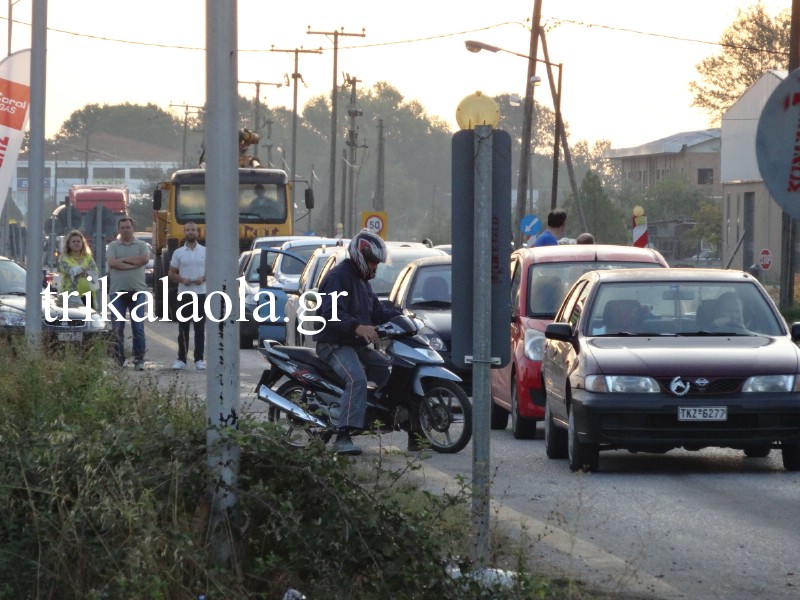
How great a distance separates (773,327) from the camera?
13016 mm

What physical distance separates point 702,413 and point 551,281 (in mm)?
4049

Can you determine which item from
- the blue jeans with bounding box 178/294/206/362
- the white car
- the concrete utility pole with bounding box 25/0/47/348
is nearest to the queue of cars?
the blue jeans with bounding box 178/294/206/362

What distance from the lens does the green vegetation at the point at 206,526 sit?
19.4ft

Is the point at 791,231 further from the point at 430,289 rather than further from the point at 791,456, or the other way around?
the point at 791,456

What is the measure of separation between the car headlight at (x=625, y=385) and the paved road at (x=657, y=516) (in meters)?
0.62

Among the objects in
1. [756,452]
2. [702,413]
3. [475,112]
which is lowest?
[756,452]

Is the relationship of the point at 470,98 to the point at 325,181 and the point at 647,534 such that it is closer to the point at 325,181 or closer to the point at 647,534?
the point at 647,534

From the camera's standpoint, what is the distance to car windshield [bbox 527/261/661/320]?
15531 mm

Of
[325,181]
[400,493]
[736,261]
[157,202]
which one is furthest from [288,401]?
[325,181]

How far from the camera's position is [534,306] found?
15.5 metres

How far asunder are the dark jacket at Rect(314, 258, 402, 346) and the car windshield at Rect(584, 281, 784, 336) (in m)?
1.78

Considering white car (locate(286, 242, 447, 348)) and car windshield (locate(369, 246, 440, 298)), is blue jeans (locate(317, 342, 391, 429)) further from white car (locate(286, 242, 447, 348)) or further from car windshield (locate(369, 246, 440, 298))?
car windshield (locate(369, 246, 440, 298))

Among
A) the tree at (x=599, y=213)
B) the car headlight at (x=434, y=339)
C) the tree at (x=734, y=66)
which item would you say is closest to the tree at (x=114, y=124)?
the tree at (x=734, y=66)

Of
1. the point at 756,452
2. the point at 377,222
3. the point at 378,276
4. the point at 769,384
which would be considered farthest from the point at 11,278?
the point at 377,222
